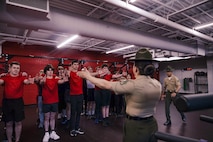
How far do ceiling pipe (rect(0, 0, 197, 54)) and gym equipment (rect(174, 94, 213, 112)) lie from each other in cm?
285

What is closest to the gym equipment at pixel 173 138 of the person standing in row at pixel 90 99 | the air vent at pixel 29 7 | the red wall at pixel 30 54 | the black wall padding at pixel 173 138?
the black wall padding at pixel 173 138

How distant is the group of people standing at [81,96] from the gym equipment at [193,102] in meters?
0.74

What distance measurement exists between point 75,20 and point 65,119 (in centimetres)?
291

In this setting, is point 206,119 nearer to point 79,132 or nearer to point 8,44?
point 79,132

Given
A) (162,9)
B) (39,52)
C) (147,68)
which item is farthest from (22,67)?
(147,68)

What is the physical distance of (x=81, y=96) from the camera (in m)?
3.52

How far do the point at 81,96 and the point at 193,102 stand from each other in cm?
309

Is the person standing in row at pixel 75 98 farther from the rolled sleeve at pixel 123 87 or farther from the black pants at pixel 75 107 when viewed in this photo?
the rolled sleeve at pixel 123 87

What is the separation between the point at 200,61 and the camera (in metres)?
10.6

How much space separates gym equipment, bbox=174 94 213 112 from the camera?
0.61 metres

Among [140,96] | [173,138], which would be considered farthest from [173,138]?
[140,96]

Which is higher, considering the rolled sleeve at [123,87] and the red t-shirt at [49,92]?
the rolled sleeve at [123,87]

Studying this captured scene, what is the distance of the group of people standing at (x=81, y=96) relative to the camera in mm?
1435

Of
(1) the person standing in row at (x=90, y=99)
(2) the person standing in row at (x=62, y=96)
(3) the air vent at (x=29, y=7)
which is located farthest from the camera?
(1) the person standing in row at (x=90, y=99)
